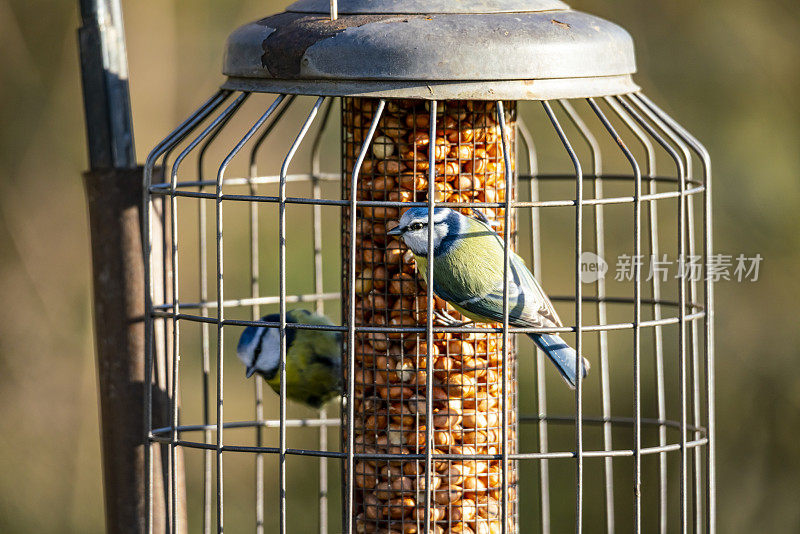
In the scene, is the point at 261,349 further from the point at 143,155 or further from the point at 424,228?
the point at 143,155

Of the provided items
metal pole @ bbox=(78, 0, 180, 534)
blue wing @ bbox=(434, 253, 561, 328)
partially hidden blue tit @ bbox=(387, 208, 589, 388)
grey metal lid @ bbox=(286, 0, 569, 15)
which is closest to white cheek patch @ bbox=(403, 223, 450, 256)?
partially hidden blue tit @ bbox=(387, 208, 589, 388)

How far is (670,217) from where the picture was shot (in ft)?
18.7

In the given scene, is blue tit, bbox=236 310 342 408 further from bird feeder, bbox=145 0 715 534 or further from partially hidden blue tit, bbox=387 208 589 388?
partially hidden blue tit, bbox=387 208 589 388

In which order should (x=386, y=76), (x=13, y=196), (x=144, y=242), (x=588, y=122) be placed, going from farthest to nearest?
(x=588, y=122), (x=13, y=196), (x=144, y=242), (x=386, y=76)

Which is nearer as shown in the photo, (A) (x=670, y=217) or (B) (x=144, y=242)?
(B) (x=144, y=242)

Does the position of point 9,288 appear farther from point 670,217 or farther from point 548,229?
point 670,217

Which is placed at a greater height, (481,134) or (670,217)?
(481,134)

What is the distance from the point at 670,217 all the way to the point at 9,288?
11.3ft

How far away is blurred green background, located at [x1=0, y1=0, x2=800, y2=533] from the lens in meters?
5.48

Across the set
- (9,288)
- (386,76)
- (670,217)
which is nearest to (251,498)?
(9,288)

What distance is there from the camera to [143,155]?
5.54 meters

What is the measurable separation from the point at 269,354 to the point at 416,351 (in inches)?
19.5

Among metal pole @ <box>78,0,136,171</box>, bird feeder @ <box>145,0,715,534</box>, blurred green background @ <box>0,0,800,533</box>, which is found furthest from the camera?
blurred green background @ <box>0,0,800,533</box>

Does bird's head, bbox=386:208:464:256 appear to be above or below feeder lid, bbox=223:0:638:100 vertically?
below
